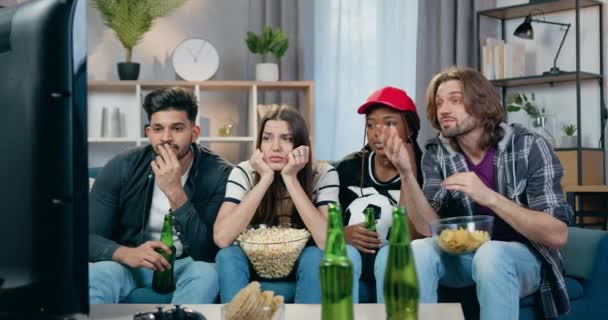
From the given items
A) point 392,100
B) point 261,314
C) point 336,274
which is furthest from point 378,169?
point 336,274

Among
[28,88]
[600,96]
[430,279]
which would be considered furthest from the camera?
[600,96]

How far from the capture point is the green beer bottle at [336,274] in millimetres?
1107

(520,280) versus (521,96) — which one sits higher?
(521,96)

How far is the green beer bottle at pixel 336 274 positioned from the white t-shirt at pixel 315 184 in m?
1.45

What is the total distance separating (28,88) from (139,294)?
155cm

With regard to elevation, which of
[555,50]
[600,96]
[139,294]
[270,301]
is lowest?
[139,294]

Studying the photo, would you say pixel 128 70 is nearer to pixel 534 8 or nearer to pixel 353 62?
pixel 353 62

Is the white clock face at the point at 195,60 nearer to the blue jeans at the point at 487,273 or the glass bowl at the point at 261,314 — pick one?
the blue jeans at the point at 487,273

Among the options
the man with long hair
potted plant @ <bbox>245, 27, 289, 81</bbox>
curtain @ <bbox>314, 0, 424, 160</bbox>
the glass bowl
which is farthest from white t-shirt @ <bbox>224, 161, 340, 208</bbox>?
curtain @ <bbox>314, 0, 424, 160</bbox>

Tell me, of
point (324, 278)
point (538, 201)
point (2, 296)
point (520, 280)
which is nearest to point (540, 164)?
point (538, 201)

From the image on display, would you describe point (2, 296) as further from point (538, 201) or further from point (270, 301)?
point (538, 201)

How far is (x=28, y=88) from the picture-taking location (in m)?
0.93

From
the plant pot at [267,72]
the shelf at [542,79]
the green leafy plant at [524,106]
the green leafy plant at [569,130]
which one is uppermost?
the plant pot at [267,72]

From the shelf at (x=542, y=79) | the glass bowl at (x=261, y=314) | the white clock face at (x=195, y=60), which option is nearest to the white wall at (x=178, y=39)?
the white clock face at (x=195, y=60)
